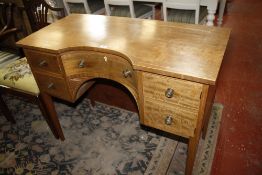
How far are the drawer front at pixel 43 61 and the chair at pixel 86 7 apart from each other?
1.76 metres

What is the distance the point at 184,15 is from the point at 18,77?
1805mm

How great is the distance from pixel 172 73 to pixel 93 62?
1.75ft

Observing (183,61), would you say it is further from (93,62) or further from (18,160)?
(18,160)

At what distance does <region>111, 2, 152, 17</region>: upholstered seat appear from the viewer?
9.20 ft

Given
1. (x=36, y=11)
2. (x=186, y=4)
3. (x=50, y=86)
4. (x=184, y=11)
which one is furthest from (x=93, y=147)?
(x=184, y=11)

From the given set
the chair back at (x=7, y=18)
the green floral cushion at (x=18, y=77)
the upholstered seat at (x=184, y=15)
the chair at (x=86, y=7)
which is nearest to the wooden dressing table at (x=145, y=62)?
the green floral cushion at (x=18, y=77)

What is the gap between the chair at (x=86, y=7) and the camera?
9.89ft

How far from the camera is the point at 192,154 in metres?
1.22

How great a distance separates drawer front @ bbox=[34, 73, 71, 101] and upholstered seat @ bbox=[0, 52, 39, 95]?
10 cm

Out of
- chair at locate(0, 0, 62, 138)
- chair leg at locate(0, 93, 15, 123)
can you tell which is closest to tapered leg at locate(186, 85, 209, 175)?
chair at locate(0, 0, 62, 138)

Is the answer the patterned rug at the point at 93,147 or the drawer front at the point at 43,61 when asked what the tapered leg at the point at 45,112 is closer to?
the patterned rug at the point at 93,147

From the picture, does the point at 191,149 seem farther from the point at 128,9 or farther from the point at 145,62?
the point at 128,9

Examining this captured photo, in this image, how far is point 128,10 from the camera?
2.82 metres

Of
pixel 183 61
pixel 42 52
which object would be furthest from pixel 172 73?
pixel 42 52
